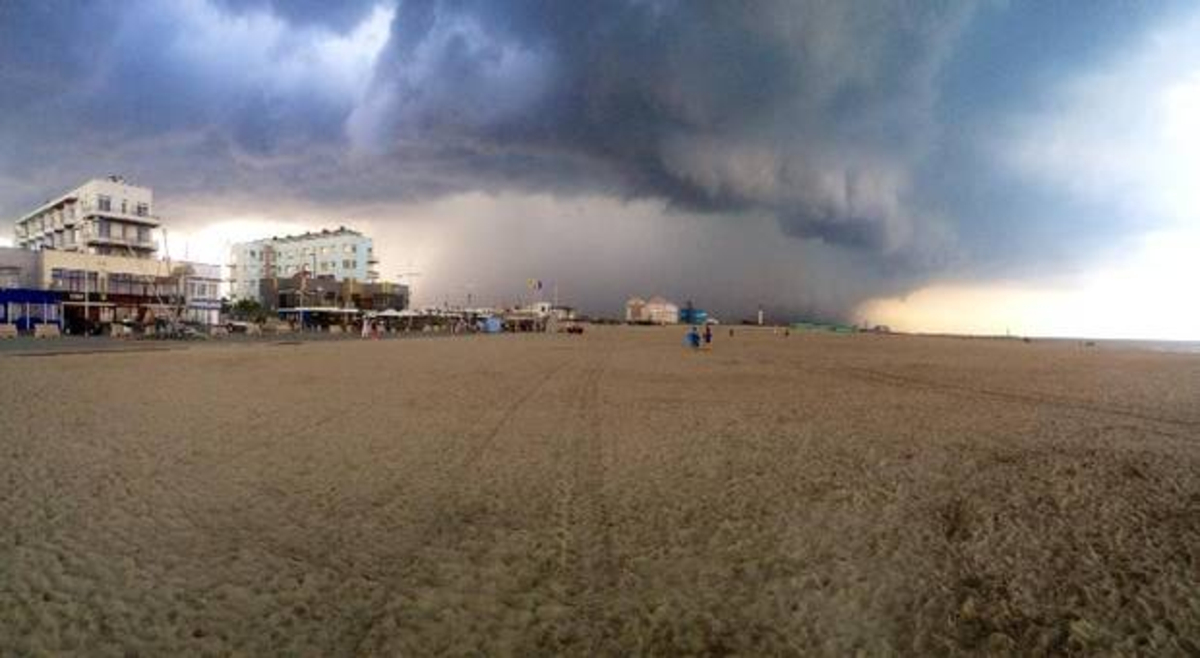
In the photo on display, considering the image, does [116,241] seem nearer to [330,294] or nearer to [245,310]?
[245,310]

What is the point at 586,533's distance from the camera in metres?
5.75

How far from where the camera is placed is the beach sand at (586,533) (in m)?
4.02

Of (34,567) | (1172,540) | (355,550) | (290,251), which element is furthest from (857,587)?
(290,251)

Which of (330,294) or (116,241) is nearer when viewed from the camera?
(116,241)

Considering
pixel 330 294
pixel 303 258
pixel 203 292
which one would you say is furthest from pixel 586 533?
pixel 303 258

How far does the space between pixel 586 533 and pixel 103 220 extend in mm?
84633

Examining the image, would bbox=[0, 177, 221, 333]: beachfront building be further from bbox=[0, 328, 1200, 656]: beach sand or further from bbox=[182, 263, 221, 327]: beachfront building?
bbox=[0, 328, 1200, 656]: beach sand

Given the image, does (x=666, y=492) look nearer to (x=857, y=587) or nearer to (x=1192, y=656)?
(x=857, y=587)

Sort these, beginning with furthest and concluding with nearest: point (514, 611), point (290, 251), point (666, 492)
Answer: point (290, 251), point (666, 492), point (514, 611)

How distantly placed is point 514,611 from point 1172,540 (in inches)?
253

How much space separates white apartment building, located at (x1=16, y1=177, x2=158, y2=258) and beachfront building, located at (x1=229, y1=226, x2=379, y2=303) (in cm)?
3863

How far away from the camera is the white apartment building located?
6594cm

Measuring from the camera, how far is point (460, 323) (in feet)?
334

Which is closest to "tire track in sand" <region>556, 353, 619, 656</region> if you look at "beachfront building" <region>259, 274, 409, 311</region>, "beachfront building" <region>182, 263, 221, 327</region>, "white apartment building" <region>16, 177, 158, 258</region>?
"beachfront building" <region>182, 263, 221, 327</region>
